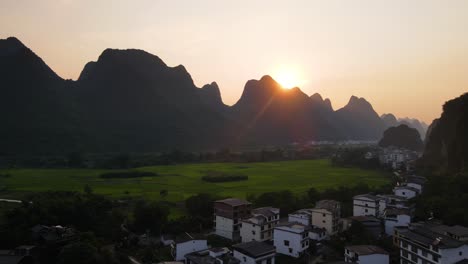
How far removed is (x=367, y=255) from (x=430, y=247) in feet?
9.72

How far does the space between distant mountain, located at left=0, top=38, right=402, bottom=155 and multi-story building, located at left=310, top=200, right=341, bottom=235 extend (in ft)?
198

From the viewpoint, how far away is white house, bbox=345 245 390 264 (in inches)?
750

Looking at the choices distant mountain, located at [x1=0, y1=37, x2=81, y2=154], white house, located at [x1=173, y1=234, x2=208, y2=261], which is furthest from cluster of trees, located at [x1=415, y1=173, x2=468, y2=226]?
distant mountain, located at [x1=0, y1=37, x2=81, y2=154]

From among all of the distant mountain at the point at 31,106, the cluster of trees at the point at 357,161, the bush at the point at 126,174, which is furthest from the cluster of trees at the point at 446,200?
the distant mountain at the point at 31,106

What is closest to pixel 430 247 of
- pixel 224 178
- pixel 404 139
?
pixel 224 178

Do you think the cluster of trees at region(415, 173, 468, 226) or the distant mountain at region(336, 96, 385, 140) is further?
the distant mountain at region(336, 96, 385, 140)

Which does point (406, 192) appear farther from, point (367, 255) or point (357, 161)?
point (357, 161)

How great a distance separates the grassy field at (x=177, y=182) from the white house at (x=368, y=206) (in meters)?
10.8

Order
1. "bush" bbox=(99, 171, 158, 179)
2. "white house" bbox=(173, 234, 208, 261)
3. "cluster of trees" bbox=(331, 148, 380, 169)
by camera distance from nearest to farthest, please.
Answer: "white house" bbox=(173, 234, 208, 261), "bush" bbox=(99, 171, 158, 179), "cluster of trees" bbox=(331, 148, 380, 169)

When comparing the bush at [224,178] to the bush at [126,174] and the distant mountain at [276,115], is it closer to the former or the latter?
the bush at [126,174]

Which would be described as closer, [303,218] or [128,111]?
[303,218]

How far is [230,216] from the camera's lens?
83.3 feet

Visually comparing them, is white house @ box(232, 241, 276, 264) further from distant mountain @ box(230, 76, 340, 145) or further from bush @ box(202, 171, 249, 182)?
distant mountain @ box(230, 76, 340, 145)

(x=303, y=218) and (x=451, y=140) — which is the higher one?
(x=451, y=140)
